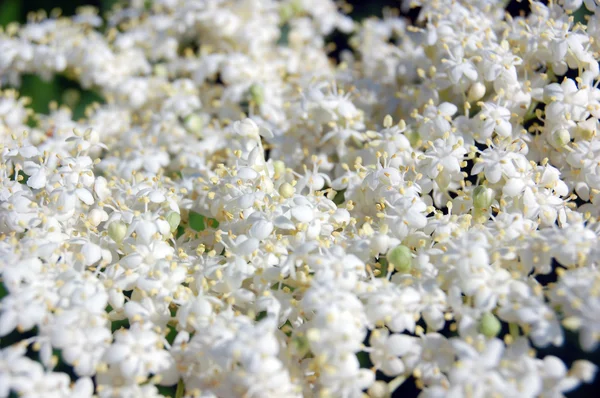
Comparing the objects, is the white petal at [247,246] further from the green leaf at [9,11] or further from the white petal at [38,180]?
the green leaf at [9,11]

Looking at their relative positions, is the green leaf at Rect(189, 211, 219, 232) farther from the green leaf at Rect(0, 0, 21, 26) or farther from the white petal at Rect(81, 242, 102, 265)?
the green leaf at Rect(0, 0, 21, 26)

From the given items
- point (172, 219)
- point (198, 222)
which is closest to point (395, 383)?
point (172, 219)

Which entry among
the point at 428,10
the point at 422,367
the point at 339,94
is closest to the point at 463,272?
the point at 422,367

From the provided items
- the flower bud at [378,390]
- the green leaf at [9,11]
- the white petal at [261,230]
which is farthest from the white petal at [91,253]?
the green leaf at [9,11]

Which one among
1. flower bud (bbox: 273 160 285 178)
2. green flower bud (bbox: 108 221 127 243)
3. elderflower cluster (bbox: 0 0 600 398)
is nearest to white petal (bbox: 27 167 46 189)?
elderflower cluster (bbox: 0 0 600 398)

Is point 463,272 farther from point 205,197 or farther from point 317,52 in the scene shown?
point 317,52

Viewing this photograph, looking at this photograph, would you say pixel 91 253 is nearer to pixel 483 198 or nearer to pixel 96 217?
pixel 96 217
